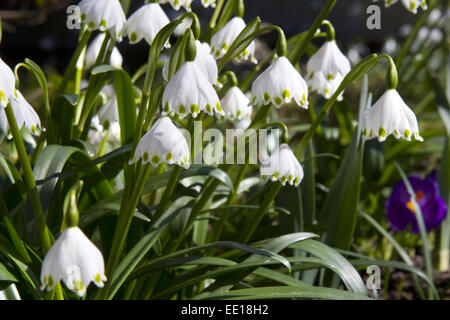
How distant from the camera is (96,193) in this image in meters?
1.69

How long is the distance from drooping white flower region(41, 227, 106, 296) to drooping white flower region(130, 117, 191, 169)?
217mm

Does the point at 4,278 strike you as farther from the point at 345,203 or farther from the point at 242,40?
the point at 345,203

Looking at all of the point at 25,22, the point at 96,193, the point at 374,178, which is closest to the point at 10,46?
the point at 25,22

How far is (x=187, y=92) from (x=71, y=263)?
0.38 meters

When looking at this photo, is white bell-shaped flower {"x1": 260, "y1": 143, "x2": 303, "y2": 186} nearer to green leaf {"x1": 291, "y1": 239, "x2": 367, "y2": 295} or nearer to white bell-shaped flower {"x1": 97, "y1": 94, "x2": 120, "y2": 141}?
green leaf {"x1": 291, "y1": 239, "x2": 367, "y2": 295}

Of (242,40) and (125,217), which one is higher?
(242,40)

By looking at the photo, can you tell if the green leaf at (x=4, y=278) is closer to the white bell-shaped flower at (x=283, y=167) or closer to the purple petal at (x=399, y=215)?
the white bell-shaped flower at (x=283, y=167)

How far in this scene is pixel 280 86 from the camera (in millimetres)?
1340

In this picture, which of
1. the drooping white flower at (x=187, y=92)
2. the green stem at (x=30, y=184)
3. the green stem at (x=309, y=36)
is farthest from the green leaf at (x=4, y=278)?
the green stem at (x=309, y=36)

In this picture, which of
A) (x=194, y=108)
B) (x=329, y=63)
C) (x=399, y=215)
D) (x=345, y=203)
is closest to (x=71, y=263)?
(x=194, y=108)

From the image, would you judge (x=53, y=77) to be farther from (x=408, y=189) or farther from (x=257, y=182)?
(x=408, y=189)

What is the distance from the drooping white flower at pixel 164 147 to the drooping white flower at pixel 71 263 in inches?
8.5

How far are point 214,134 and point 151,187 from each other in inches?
22.7
